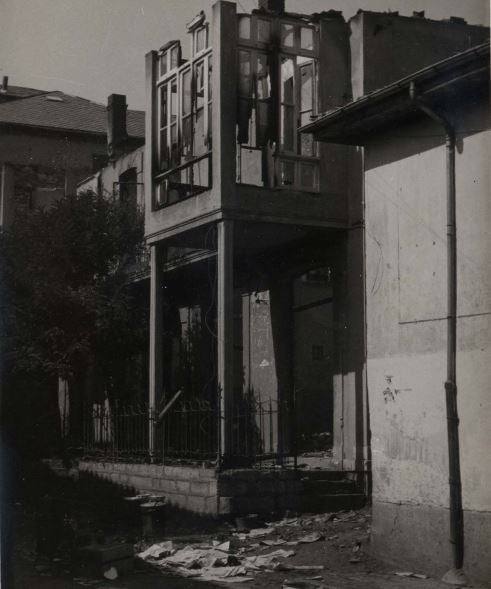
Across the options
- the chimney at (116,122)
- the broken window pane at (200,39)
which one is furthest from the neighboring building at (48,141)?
the broken window pane at (200,39)

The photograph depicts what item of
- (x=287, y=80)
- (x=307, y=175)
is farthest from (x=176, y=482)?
(x=287, y=80)

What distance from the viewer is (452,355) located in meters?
9.48

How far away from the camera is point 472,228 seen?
938 centimetres

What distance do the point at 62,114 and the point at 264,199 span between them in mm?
16694

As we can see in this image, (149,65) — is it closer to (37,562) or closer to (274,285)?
(274,285)

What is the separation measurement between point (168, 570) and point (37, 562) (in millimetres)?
1756

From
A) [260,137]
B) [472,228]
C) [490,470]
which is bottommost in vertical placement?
[490,470]

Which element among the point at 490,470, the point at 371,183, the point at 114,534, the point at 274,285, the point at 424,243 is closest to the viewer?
the point at 490,470

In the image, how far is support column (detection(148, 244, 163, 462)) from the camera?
1602 cm

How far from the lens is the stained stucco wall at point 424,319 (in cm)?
922

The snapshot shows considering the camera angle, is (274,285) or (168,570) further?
(274,285)

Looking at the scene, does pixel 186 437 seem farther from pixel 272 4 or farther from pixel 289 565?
Answer: pixel 272 4

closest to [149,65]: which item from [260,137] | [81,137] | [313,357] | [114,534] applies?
[260,137]

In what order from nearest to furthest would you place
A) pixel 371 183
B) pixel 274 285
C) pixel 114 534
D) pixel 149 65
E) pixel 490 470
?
pixel 490 470 < pixel 371 183 < pixel 114 534 < pixel 149 65 < pixel 274 285
